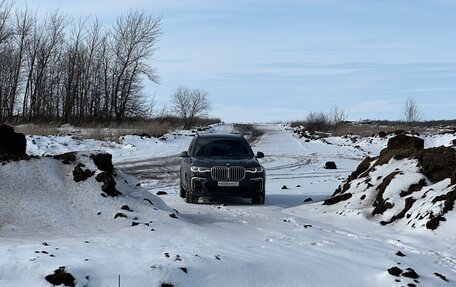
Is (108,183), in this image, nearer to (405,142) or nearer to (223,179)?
(223,179)

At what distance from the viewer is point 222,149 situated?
14727 millimetres

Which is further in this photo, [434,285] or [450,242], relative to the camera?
[450,242]

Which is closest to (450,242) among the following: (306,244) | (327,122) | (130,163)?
(306,244)

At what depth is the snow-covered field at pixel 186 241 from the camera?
19.9 ft

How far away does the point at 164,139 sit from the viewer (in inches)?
1553

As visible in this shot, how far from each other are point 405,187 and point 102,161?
5.86 m

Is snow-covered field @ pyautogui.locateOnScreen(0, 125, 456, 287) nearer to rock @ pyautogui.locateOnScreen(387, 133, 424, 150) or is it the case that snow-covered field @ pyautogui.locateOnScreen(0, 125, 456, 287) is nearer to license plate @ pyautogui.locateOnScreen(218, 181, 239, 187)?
license plate @ pyautogui.locateOnScreen(218, 181, 239, 187)

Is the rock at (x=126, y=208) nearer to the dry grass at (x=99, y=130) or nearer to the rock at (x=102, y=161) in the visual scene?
the rock at (x=102, y=161)

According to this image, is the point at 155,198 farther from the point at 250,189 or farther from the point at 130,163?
the point at 130,163

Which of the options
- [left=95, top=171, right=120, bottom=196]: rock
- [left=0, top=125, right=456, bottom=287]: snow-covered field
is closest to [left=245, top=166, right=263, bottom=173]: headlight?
[left=0, top=125, right=456, bottom=287]: snow-covered field

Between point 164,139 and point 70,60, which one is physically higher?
point 70,60

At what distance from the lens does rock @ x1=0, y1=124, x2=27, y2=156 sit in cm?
1064

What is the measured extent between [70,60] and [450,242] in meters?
59.0

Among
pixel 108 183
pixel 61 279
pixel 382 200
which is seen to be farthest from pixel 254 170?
pixel 61 279
